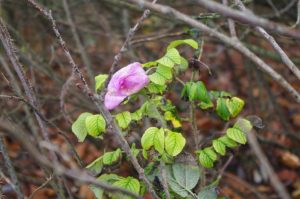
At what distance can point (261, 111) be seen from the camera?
120 inches

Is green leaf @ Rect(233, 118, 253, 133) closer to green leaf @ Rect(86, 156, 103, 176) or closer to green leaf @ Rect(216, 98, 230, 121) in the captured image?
green leaf @ Rect(216, 98, 230, 121)

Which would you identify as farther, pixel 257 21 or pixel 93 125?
pixel 93 125

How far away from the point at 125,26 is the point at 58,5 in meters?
0.41

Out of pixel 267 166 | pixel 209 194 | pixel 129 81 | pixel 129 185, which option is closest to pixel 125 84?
pixel 129 81

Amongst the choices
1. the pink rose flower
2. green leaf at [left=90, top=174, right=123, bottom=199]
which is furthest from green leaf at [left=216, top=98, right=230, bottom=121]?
green leaf at [left=90, top=174, right=123, bottom=199]

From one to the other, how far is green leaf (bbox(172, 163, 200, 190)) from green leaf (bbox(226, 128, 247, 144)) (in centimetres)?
13

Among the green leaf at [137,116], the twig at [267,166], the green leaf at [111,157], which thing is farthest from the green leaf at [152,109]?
the twig at [267,166]

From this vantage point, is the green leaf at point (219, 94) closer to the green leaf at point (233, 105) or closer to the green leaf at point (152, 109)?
the green leaf at point (233, 105)

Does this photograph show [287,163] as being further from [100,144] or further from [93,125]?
[93,125]

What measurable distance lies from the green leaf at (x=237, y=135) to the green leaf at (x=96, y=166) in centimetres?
35

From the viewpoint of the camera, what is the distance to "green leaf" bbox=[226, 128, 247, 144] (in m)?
1.26

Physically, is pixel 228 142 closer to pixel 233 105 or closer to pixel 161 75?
pixel 233 105

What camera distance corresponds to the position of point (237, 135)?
128 cm

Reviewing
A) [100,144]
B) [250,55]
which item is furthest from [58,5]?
[250,55]
